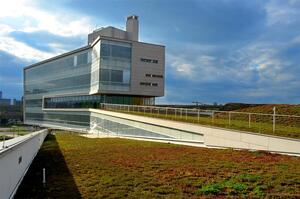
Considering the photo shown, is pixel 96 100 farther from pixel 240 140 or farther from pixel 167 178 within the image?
pixel 167 178

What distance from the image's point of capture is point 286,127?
81.3 feet

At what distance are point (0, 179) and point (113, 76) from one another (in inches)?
2264

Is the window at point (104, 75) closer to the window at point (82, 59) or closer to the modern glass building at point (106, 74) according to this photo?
the modern glass building at point (106, 74)

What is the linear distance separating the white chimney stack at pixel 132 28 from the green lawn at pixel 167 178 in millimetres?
62736

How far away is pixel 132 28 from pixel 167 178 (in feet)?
225

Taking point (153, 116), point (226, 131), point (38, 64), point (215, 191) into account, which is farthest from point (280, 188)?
point (38, 64)

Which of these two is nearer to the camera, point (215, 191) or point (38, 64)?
point (215, 191)

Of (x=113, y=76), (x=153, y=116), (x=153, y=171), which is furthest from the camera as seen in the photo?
(x=113, y=76)

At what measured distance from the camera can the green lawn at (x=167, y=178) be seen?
10789 mm

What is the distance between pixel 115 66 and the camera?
65.8m

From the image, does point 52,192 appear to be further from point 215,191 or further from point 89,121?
point 89,121

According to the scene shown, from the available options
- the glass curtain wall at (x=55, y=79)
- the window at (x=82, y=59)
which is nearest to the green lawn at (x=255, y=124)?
the glass curtain wall at (x=55, y=79)

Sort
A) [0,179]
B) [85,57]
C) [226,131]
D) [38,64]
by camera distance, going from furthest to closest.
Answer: [38,64], [85,57], [226,131], [0,179]

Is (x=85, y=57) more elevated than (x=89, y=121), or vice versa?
(x=85, y=57)
